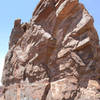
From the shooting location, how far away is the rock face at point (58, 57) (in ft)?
32.0

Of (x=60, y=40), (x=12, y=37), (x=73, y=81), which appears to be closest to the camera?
(x=73, y=81)

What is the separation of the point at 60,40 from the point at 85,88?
345 centimetres

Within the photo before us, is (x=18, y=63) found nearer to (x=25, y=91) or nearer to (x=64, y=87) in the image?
(x=25, y=91)

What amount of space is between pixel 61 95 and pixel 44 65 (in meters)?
2.74

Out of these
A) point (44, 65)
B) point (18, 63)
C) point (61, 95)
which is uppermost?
point (18, 63)

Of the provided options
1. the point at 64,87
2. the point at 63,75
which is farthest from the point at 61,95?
the point at 63,75

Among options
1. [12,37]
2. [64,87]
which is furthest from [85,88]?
[12,37]

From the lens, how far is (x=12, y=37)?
17.9 m

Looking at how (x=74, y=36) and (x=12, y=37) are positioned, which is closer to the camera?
(x=74, y=36)

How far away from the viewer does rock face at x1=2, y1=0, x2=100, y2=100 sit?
9.76 meters

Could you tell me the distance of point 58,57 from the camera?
36.6 ft

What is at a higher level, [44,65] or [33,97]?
[44,65]

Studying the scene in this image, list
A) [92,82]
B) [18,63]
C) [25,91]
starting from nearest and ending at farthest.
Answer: [92,82], [25,91], [18,63]

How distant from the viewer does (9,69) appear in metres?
16.4
